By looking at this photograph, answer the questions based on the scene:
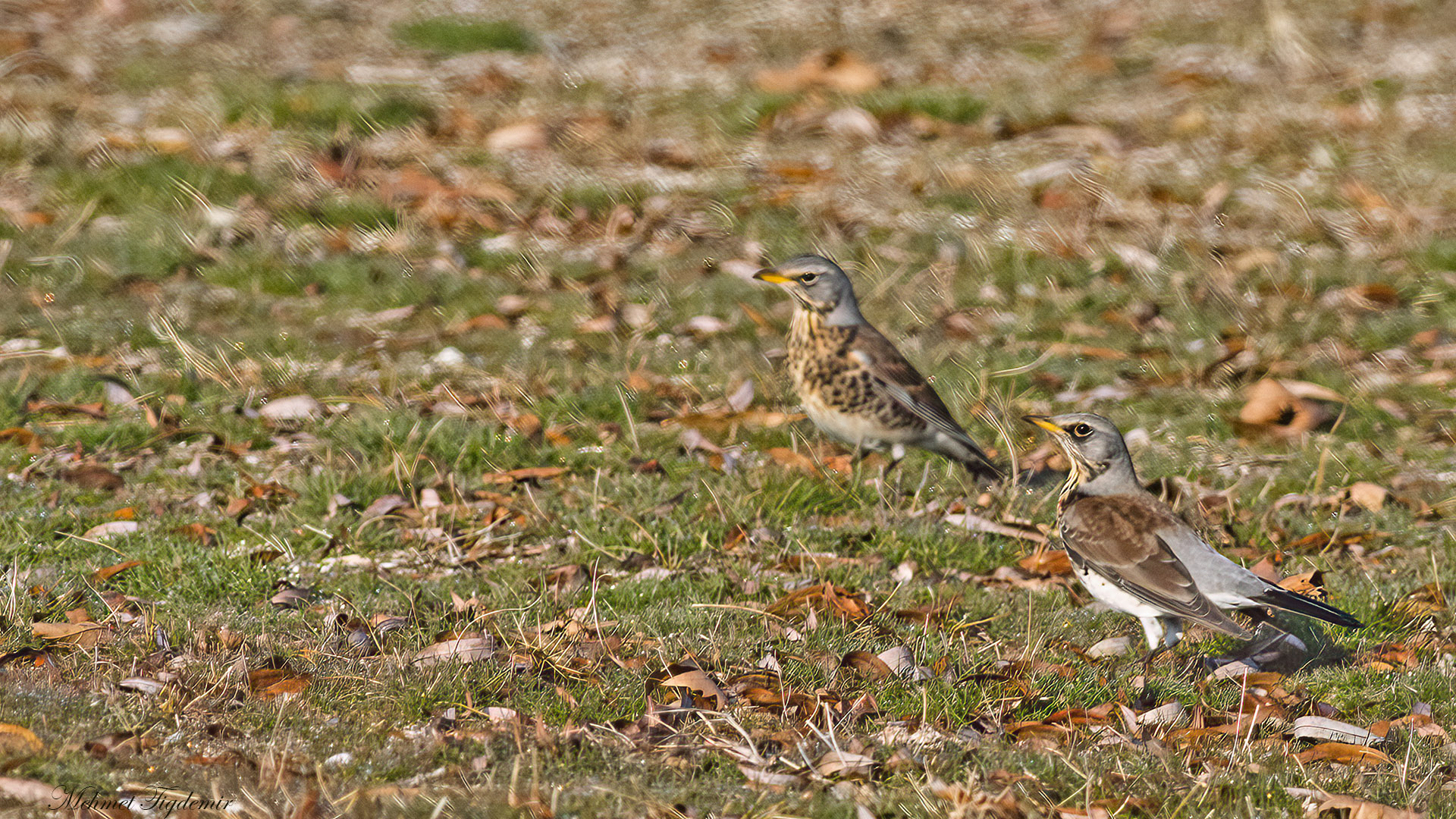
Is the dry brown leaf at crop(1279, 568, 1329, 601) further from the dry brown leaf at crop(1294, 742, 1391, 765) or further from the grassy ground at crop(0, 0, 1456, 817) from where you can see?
the dry brown leaf at crop(1294, 742, 1391, 765)

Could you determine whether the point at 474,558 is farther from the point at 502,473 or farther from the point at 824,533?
the point at 824,533

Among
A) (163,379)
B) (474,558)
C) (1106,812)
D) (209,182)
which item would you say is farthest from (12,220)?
(1106,812)

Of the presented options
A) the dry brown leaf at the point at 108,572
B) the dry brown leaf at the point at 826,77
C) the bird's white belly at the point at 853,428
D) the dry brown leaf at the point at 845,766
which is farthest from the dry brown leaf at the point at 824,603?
the dry brown leaf at the point at 826,77

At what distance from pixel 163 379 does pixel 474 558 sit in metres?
2.65

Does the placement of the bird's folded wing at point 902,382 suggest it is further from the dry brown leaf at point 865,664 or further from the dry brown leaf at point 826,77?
the dry brown leaf at point 826,77

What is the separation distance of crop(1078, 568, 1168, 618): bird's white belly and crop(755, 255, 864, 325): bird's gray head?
2.14 meters

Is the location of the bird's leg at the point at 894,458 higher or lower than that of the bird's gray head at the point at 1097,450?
lower

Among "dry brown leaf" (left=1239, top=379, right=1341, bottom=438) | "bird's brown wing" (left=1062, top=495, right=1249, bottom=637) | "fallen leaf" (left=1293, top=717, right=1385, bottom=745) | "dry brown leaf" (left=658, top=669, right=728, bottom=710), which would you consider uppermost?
"bird's brown wing" (left=1062, top=495, right=1249, bottom=637)

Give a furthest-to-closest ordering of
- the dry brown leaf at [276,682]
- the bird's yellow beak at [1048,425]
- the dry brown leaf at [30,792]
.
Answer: the bird's yellow beak at [1048,425] < the dry brown leaf at [276,682] < the dry brown leaf at [30,792]

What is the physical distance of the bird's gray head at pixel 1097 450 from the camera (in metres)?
5.86

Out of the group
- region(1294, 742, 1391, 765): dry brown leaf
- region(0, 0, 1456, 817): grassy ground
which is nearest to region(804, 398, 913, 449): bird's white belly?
region(0, 0, 1456, 817): grassy ground

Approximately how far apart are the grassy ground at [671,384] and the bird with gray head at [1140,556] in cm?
25

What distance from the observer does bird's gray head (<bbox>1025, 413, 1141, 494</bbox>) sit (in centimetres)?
586

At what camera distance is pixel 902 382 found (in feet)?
23.1
